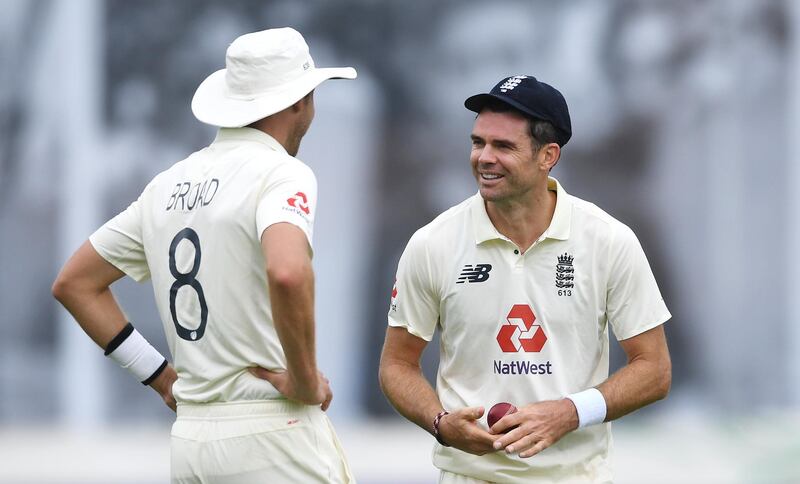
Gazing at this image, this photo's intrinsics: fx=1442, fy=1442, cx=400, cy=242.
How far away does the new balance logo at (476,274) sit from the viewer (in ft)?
13.8

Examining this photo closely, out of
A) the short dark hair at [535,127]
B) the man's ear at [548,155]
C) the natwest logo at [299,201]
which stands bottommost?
the natwest logo at [299,201]

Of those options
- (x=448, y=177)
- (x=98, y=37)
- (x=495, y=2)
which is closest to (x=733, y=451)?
(x=448, y=177)

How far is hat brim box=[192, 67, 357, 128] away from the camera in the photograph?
3920 mm

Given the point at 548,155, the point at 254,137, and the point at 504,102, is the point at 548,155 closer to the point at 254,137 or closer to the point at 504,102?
the point at 504,102

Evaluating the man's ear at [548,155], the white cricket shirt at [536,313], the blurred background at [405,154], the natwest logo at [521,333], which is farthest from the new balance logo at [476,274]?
the blurred background at [405,154]

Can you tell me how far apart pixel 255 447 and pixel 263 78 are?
3.31 ft

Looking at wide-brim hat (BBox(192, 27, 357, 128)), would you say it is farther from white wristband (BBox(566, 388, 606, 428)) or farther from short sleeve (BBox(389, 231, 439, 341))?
white wristband (BBox(566, 388, 606, 428))

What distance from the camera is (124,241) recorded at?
4098mm

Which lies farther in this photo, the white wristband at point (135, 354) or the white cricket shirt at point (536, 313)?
the white wristband at point (135, 354)

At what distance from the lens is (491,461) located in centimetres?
413

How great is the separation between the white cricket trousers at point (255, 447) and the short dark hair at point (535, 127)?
1.04 m

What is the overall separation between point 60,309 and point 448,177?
2.82 metres

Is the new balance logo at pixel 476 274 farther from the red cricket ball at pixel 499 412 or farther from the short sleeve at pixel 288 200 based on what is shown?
the short sleeve at pixel 288 200

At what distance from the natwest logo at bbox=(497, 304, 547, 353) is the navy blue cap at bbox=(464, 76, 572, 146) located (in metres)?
0.53
